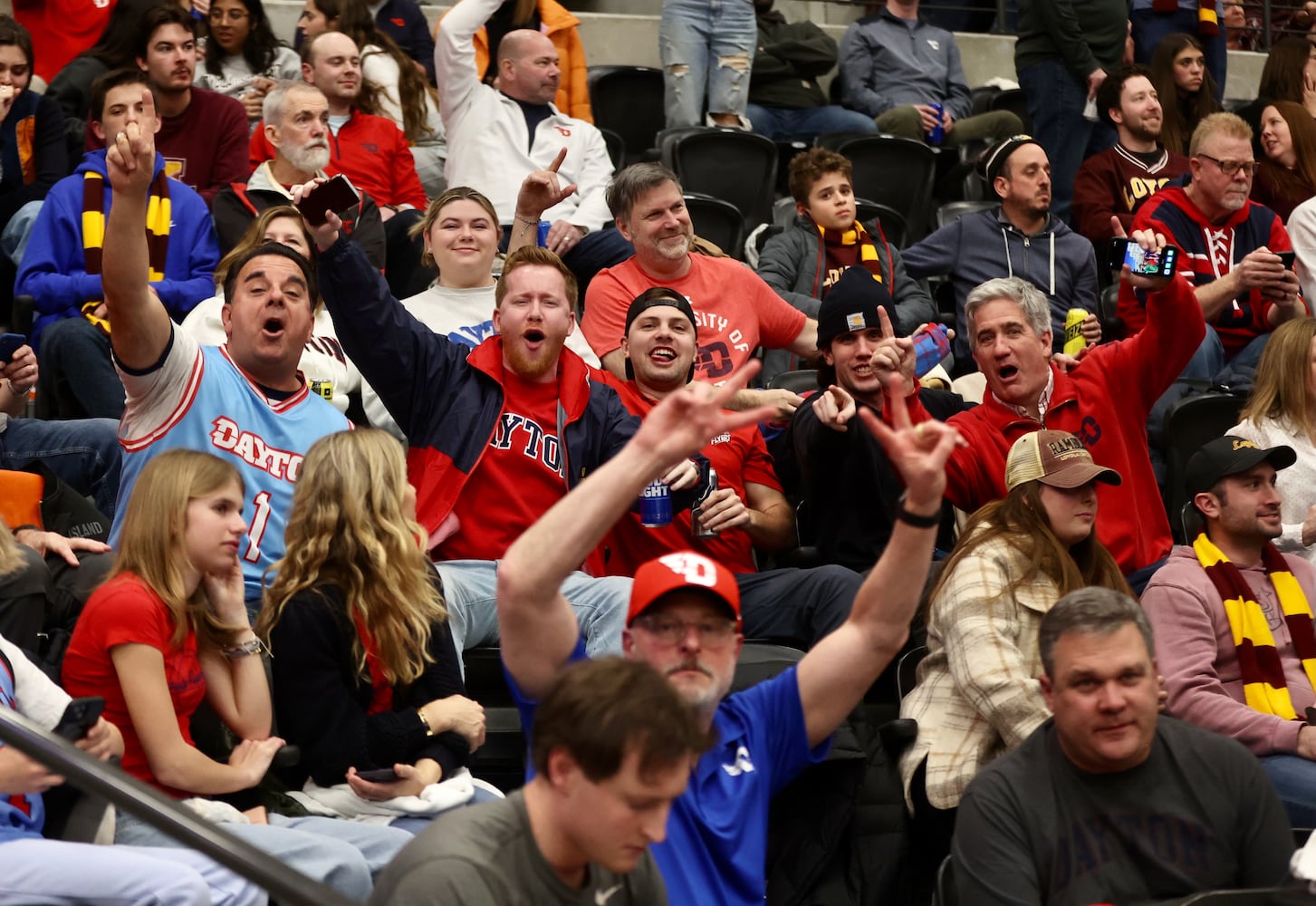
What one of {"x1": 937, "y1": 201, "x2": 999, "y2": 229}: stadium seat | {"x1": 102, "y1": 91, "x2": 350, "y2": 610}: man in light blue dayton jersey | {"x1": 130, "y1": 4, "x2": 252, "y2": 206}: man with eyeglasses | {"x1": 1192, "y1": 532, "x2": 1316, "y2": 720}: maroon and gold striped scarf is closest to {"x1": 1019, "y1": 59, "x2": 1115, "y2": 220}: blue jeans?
{"x1": 937, "y1": 201, "x2": 999, "y2": 229}: stadium seat

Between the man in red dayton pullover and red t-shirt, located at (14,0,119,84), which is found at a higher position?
red t-shirt, located at (14,0,119,84)

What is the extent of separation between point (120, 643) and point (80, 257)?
2.70 metres

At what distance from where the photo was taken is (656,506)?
4211mm

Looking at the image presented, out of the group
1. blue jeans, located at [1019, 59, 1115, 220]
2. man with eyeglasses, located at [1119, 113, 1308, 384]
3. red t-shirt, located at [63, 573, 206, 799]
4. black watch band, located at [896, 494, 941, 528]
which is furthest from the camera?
blue jeans, located at [1019, 59, 1115, 220]

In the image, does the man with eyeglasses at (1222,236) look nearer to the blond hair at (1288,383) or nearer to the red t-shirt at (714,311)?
the blond hair at (1288,383)

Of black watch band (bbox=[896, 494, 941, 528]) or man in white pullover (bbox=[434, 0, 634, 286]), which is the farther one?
man in white pullover (bbox=[434, 0, 634, 286])

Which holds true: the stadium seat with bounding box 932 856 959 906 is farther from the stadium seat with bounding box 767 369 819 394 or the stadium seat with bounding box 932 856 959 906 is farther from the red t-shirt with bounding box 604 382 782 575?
the stadium seat with bounding box 767 369 819 394

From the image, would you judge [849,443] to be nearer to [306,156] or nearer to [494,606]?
[494,606]

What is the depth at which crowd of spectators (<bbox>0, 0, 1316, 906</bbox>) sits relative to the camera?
2.83 m

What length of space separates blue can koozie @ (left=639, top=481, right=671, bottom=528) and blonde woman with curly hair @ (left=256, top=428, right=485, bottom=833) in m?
0.68

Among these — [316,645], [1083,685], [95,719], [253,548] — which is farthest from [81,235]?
[1083,685]

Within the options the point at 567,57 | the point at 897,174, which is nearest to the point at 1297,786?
the point at 897,174

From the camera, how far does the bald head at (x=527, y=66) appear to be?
270 inches

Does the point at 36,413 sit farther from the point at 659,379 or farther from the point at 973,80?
the point at 973,80
